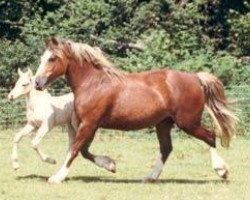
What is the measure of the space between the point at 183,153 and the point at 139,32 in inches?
400

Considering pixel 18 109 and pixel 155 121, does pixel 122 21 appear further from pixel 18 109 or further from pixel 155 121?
pixel 155 121

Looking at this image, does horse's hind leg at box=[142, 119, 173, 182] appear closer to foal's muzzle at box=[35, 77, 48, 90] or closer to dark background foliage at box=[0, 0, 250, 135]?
foal's muzzle at box=[35, 77, 48, 90]

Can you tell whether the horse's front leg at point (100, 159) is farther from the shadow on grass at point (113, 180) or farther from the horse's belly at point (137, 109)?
the horse's belly at point (137, 109)

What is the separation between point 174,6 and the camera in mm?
25906

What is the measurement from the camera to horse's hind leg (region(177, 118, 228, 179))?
38.5 ft

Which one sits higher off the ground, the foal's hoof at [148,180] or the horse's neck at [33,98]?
the horse's neck at [33,98]

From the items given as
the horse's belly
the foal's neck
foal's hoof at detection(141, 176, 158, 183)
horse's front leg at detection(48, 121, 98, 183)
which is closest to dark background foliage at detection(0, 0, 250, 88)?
the foal's neck

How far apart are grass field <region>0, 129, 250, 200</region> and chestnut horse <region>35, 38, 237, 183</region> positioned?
1.52ft

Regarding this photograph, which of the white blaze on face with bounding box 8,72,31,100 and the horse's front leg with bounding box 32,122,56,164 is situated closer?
the horse's front leg with bounding box 32,122,56,164

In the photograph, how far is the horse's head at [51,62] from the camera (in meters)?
11.5

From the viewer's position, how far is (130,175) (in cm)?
1282

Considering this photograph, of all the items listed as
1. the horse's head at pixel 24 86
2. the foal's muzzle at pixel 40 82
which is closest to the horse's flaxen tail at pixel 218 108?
the foal's muzzle at pixel 40 82

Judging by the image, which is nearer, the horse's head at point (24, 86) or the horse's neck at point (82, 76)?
the horse's neck at point (82, 76)

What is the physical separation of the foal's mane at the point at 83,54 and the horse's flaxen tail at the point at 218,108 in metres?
1.28
